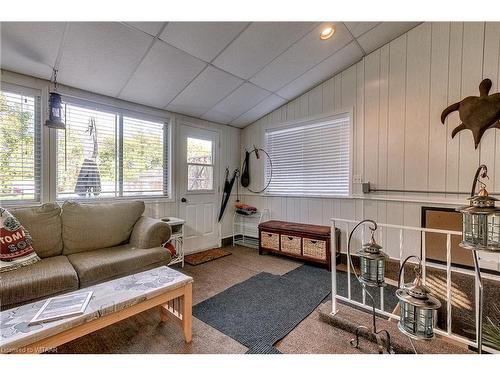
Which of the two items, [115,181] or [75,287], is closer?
[75,287]

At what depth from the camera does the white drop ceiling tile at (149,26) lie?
6.68ft

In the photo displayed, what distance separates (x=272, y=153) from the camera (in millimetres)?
4270

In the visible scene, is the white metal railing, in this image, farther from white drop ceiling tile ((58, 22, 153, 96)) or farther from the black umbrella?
white drop ceiling tile ((58, 22, 153, 96))

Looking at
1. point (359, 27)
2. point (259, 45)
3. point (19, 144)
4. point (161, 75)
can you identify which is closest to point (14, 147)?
point (19, 144)

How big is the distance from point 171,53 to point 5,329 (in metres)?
2.47

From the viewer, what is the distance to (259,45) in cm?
255

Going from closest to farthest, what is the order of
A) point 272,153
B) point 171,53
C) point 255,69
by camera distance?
point 171,53 < point 255,69 < point 272,153

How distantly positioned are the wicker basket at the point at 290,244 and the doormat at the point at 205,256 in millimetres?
965

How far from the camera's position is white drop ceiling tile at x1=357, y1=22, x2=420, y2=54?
2.76 meters

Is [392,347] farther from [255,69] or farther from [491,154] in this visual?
[255,69]

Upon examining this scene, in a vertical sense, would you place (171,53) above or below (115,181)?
above

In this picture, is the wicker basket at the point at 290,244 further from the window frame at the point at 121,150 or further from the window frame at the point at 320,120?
the window frame at the point at 121,150

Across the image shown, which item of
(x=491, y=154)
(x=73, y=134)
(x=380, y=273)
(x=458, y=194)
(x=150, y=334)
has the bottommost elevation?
(x=150, y=334)
